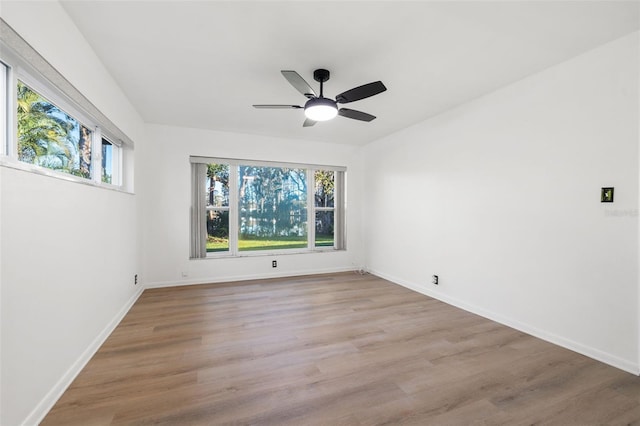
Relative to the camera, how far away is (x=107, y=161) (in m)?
2.99

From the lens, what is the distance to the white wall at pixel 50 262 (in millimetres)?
1351

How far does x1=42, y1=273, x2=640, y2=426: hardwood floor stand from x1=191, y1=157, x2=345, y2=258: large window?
168cm

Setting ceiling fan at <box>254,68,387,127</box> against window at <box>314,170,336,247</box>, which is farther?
window at <box>314,170,336,247</box>

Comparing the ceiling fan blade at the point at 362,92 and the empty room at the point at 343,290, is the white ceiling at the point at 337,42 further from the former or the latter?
the ceiling fan blade at the point at 362,92

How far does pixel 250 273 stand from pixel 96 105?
3.18 meters

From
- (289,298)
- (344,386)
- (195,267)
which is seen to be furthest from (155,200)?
(344,386)

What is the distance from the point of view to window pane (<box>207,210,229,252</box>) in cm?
467

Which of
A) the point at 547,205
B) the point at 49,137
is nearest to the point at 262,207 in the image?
the point at 49,137

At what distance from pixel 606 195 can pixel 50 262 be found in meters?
4.00

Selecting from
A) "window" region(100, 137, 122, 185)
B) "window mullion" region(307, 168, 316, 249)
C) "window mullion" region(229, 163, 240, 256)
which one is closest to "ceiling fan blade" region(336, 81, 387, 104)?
"window" region(100, 137, 122, 185)

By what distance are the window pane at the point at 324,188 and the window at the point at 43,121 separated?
3.42 metres

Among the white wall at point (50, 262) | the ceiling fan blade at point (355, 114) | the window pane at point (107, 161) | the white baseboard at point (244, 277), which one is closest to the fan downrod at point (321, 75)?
the ceiling fan blade at point (355, 114)

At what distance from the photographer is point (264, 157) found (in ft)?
15.8

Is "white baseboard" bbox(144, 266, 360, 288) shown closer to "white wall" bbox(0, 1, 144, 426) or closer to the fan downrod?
"white wall" bbox(0, 1, 144, 426)
